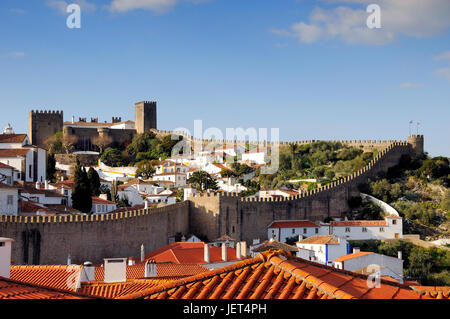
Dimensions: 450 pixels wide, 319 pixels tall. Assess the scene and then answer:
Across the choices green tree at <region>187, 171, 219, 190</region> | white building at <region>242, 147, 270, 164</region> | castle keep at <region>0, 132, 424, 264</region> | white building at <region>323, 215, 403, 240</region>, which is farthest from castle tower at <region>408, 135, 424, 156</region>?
green tree at <region>187, 171, 219, 190</region>

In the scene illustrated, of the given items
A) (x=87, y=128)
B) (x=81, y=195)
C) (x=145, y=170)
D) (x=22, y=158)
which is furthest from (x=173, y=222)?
(x=87, y=128)

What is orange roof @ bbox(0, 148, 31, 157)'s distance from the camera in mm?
41188

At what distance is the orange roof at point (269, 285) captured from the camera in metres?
5.61

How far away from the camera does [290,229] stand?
36.3 m

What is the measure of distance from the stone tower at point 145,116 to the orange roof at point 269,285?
64492mm

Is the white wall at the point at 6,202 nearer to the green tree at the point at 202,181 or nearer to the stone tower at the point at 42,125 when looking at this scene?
the green tree at the point at 202,181

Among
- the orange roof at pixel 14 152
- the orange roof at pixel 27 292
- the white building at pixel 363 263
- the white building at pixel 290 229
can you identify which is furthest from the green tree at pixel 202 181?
the orange roof at pixel 27 292

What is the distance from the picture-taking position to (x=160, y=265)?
794 inches

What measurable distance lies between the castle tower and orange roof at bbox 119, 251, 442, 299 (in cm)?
4187

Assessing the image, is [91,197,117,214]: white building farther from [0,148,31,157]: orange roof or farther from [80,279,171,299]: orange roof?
[80,279,171,299]: orange roof

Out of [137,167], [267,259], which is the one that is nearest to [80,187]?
[137,167]

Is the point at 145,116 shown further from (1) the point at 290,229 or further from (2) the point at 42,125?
(1) the point at 290,229

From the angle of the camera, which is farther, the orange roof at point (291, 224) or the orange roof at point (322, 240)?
the orange roof at point (291, 224)
